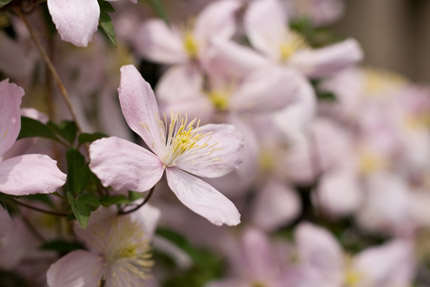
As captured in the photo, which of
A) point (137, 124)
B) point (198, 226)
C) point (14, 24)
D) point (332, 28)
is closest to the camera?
point (137, 124)

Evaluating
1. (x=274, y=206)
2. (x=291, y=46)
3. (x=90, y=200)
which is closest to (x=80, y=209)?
(x=90, y=200)

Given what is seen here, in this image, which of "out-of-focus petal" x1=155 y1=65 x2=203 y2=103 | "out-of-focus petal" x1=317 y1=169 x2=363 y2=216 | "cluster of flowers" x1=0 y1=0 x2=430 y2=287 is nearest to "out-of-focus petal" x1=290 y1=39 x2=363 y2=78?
"cluster of flowers" x1=0 y1=0 x2=430 y2=287

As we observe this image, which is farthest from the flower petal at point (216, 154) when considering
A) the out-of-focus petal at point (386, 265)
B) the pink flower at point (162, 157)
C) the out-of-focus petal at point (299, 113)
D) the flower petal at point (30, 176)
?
the out-of-focus petal at point (386, 265)

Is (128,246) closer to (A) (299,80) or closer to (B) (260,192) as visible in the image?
(A) (299,80)

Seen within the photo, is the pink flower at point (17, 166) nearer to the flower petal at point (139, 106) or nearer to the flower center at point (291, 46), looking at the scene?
the flower petal at point (139, 106)

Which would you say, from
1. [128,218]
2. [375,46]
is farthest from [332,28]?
[128,218]
